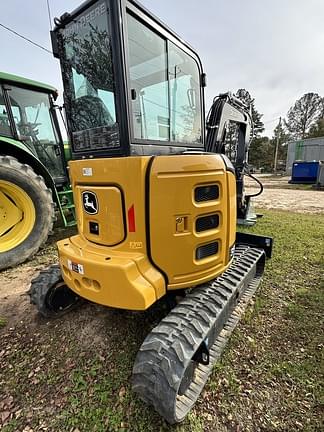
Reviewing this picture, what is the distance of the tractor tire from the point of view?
3941mm

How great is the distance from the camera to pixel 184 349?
168cm

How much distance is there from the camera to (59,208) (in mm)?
4996

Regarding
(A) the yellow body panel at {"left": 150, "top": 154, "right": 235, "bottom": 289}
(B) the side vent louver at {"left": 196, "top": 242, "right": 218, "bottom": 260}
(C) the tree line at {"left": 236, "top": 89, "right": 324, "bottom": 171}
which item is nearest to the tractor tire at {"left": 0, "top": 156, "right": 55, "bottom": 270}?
(A) the yellow body panel at {"left": 150, "top": 154, "right": 235, "bottom": 289}

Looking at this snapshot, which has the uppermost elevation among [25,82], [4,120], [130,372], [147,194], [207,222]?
[25,82]

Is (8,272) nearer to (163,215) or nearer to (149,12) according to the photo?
(163,215)

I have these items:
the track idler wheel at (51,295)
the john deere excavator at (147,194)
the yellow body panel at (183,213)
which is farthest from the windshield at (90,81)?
the track idler wheel at (51,295)

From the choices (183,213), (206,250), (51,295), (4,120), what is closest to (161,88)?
(183,213)

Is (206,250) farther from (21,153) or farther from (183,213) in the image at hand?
(21,153)

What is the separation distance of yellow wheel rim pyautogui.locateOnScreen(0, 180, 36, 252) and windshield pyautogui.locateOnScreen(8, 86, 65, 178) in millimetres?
1233

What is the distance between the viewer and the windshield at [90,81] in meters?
1.83

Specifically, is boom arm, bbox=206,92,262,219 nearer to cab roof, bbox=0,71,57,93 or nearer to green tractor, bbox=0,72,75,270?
green tractor, bbox=0,72,75,270

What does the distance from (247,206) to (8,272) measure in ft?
16.8

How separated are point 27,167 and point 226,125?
3152 millimetres

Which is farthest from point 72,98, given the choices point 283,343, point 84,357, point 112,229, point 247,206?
point 247,206
